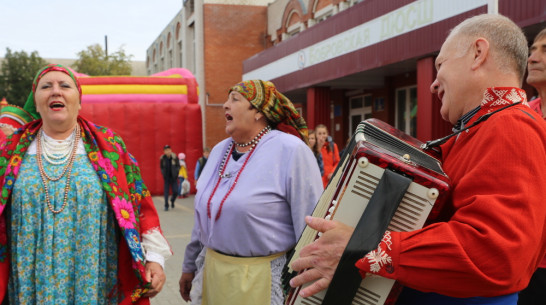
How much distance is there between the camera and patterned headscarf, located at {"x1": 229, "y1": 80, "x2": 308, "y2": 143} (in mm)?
2814

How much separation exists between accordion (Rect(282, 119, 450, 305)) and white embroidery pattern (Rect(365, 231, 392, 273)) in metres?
0.02

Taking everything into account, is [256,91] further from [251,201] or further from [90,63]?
[90,63]

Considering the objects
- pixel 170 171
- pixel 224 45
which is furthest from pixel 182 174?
pixel 224 45

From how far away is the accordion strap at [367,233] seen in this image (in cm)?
129

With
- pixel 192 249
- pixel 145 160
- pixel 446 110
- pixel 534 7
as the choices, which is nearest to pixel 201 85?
pixel 145 160

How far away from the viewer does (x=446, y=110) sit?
1562 millimetres

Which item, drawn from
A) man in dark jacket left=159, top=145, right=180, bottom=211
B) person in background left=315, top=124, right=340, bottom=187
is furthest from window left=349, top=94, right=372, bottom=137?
person in background left=315, top=124, right=340, bottom=187

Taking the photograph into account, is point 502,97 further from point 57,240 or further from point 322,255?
point 57,240

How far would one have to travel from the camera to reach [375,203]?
1301 millimetres

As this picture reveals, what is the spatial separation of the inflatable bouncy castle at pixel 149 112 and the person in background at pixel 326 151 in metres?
7.93

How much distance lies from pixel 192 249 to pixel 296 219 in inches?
31.8

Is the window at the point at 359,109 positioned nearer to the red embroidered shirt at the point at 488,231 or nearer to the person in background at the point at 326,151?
the person in background at the point at 326,151

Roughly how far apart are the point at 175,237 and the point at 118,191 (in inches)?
245

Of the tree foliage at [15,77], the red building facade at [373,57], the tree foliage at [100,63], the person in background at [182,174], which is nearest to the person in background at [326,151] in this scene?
the red building facade at [373,57]
